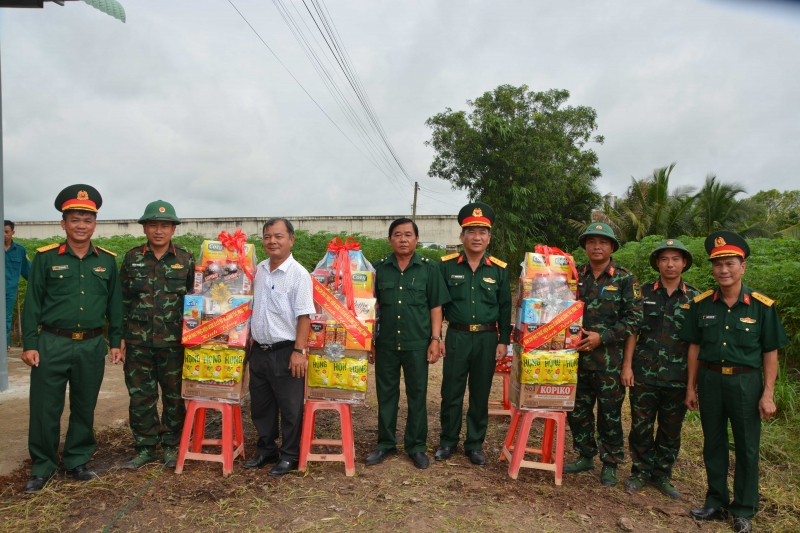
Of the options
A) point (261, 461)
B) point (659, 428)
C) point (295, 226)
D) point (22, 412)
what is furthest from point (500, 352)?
point (295, 226)

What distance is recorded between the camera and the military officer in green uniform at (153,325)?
13.0ft

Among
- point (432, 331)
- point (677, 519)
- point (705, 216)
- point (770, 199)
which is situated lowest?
point (677, 519)

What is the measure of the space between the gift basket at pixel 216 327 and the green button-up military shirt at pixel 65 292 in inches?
25.3

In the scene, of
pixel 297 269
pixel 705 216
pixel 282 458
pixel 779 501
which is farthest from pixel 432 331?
pixel 705 216

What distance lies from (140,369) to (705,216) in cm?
1873

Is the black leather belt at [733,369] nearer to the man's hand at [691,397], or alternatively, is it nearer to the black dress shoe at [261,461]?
the man's hand at [691,397]

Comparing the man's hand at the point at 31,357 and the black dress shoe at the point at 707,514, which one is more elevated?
the man's hand at the point at 31,357

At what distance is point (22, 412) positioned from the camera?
17.0 feet

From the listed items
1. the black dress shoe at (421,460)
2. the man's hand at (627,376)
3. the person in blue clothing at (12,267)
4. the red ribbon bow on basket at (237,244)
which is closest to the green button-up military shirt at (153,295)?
the red ribbon bow on basket at (237,244)

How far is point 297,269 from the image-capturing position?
3.83 meters

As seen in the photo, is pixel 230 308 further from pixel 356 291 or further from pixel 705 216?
pixel 705 216

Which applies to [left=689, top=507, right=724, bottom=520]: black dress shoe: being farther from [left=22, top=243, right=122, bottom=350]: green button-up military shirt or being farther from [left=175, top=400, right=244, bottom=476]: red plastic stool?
[left=22, top=243, right=122, bottom=350]: green button-up military shirt

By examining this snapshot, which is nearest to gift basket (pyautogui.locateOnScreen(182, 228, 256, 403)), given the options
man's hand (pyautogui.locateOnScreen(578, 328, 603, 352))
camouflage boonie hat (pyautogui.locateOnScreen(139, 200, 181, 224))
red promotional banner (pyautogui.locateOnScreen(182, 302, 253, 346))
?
red promotional banner (pyautogui.locateOnScreen(182, 302, 253, 346))

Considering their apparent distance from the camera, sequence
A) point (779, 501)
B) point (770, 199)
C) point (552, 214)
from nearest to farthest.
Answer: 1. point (779, 501)
2. point (552, 214)
3. point (770, 199)
